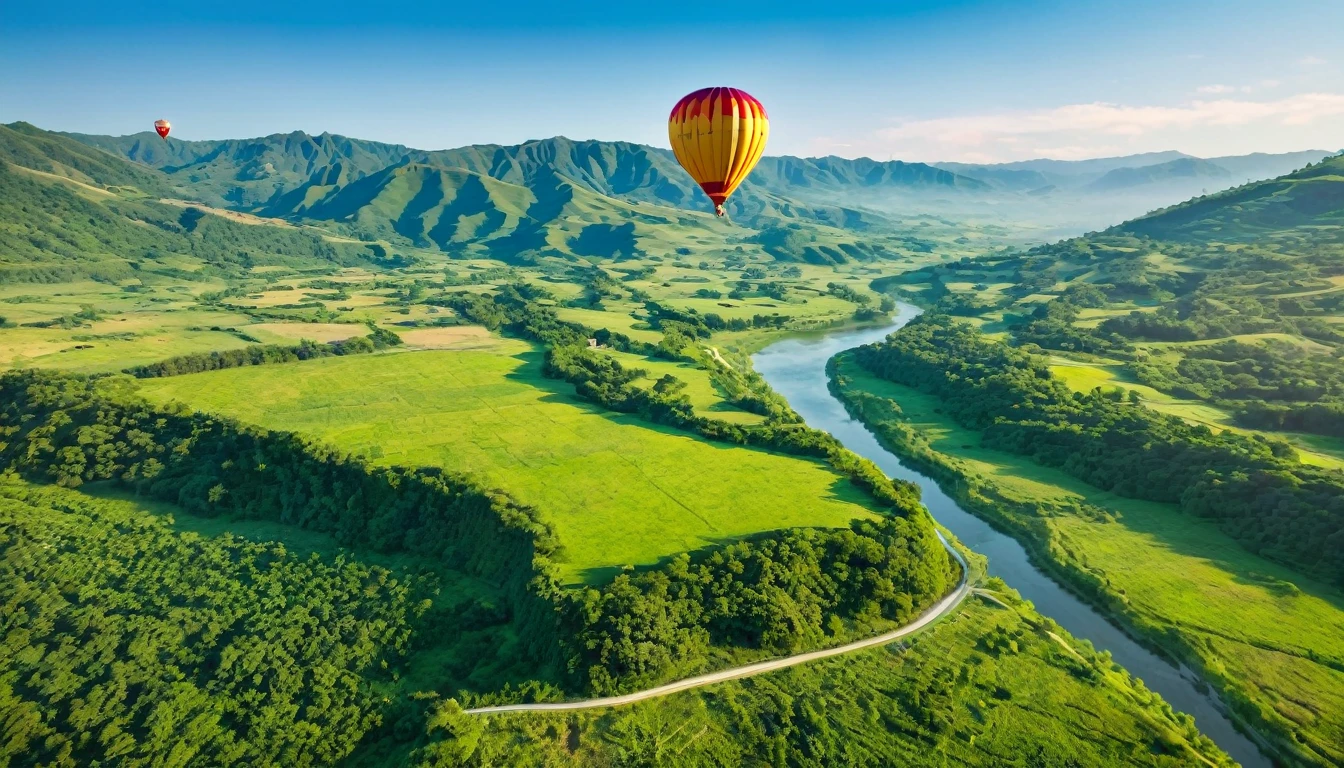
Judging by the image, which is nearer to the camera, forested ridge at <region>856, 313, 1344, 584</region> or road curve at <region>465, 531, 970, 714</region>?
road curve at <region>465, 531, 970, 714</region>

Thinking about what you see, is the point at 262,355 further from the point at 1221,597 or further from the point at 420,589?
the point at 1221,597

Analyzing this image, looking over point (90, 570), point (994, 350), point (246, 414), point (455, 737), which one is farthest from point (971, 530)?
point (246, 414)

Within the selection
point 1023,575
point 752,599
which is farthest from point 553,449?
point 1023,575

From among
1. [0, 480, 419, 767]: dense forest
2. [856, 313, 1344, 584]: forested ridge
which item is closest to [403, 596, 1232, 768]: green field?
[0, 480, 419, 767]: dense forest

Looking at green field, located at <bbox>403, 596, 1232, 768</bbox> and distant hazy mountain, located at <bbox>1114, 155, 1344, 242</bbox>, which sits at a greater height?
distant hazy mountain, located at <bbox>1114, 155, 1344, 242</bbox>

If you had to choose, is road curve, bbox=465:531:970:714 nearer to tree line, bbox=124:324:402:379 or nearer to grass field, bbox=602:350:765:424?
grass field, bbox=602:350:765:424

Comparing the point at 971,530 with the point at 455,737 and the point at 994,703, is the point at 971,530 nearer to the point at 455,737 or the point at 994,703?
the point at 994,703
